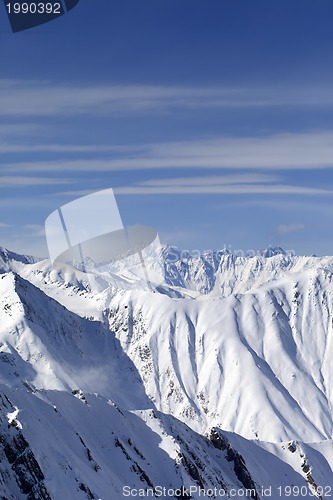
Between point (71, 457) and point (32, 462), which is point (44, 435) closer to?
point (71, 457)

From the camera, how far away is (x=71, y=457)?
8425 cm

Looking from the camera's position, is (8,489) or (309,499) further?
(309,499)

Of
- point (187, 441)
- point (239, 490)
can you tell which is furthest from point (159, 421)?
point (239, 490)

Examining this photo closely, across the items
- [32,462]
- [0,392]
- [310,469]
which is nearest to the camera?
[32,462]

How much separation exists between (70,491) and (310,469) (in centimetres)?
9573

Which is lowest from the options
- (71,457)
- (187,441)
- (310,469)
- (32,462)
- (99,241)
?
(310,469)

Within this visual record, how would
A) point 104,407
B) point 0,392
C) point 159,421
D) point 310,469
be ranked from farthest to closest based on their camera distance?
1. point 310,469
2. point 159,421
3. point 104,407
4. point 0,392

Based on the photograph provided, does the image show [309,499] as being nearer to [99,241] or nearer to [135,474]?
[135,474]

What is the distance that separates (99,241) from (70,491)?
3244 centimetres

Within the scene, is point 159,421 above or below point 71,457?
below

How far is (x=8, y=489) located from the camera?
227ft

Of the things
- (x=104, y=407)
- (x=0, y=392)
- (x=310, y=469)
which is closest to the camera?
(x=0, y=392)

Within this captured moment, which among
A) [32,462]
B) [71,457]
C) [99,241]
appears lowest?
[71,457]

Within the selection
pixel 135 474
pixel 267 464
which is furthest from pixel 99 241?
pixel 267 464
